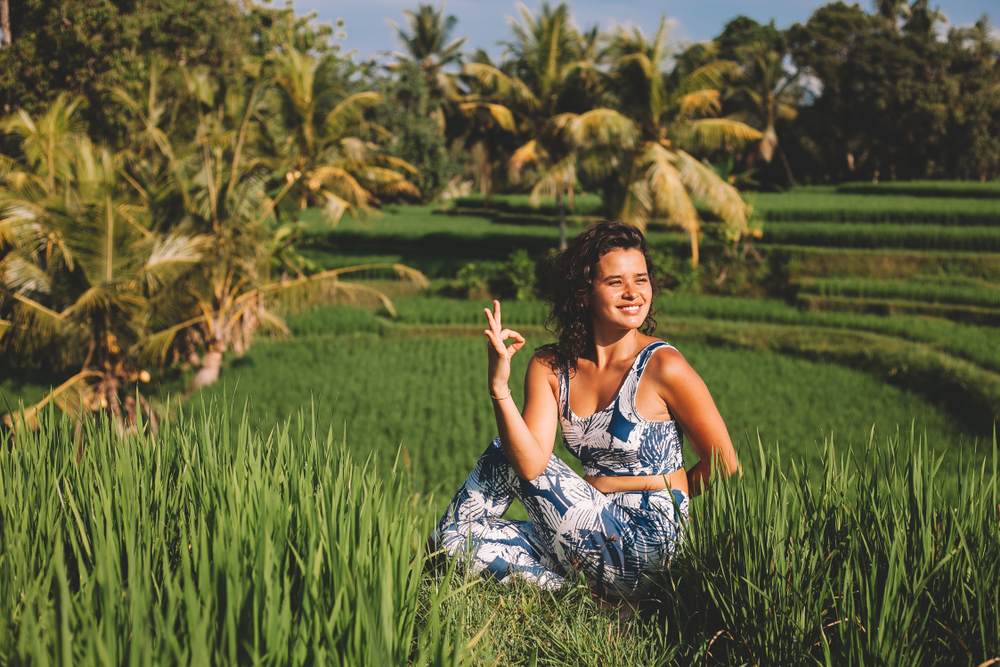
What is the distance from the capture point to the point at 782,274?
1277 cm

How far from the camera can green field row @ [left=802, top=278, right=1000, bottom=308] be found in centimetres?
1032

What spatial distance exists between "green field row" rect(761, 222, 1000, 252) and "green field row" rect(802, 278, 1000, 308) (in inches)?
64.1

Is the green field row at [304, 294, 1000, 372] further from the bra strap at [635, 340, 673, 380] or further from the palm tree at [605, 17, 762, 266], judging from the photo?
the bra strap at [635, 340, 673, 380]

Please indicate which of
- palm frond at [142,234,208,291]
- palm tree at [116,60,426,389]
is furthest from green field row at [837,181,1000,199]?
palm frond at [142,234,208,291]

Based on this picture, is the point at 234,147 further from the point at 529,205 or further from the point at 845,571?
the point at 529,205

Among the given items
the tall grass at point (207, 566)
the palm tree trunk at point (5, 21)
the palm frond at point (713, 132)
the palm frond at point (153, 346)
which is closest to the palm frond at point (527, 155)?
the palm frond at point (713, 132)

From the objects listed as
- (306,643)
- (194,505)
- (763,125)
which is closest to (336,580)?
(306,643)

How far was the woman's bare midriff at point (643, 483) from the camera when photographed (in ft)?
6.69

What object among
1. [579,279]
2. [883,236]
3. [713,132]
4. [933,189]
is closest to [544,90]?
[713,132]

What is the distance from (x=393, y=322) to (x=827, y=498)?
954cm

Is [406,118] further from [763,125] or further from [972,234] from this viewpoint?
[972,234]

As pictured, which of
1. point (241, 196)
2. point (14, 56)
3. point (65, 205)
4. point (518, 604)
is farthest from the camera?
point (14, 56)

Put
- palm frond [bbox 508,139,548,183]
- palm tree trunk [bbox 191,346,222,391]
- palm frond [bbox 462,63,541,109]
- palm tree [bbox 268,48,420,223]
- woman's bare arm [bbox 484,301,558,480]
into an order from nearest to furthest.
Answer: woman's bare arm [bbox 484,301,558,480]
palm tree trunk [bbox 191,346,222,391]
palm tree [bbox 268,48,420,223]
palm frond [bbox 508,139,548,183]
palm frond [bbox 462,63,541,109]

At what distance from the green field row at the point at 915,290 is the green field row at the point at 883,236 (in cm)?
163
